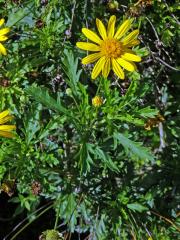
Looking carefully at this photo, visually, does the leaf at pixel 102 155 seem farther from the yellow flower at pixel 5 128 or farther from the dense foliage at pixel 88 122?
the yellow flower at pixel 5 128

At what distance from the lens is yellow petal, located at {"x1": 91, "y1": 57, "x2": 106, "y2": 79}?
1.66 m

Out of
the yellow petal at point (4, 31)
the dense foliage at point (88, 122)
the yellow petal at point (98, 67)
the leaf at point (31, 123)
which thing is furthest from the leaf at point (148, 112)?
the yellow petal at point (4, 31)

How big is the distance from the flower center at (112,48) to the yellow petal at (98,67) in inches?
0.9

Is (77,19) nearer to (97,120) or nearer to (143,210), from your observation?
(97,120)

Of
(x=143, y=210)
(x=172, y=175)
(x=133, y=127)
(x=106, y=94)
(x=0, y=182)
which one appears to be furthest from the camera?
(x=172, y=175)

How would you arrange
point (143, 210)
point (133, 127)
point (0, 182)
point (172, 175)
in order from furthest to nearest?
point (172, 175), point (133, 127), point (143, 210), point (0, 182)

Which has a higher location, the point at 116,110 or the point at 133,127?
the point at 116,110

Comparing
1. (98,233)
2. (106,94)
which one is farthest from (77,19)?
(98,233)

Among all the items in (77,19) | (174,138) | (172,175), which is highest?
(77,19)

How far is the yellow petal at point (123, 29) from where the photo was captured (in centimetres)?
172

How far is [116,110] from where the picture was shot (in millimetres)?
1721

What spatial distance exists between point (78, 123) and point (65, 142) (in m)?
0.37

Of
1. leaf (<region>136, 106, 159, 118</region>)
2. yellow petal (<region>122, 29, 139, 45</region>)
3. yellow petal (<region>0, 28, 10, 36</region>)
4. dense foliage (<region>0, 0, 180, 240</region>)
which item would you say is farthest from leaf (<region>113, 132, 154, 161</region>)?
yellow petal (<region>0, 28, 10, 36</region>)

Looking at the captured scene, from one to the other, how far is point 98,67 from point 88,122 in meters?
0.22
